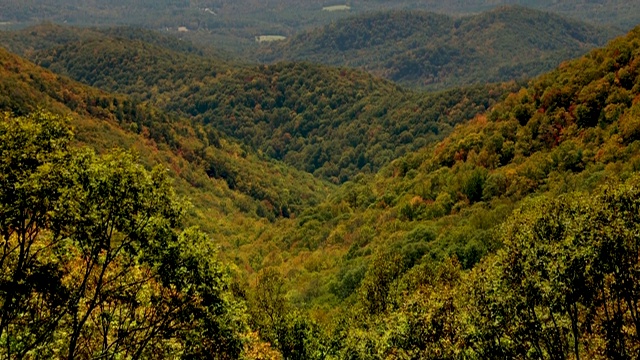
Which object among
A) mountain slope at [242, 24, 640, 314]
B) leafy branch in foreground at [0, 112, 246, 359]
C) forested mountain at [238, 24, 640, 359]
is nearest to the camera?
leafy branch in foreground at [0, 112, 246, 359]

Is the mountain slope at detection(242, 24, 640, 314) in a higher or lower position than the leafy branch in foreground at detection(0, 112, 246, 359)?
lower

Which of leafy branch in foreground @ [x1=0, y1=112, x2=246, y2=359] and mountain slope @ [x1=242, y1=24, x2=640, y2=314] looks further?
mountain slope @ [x1=242, y1=24, x2=640, y2=314]

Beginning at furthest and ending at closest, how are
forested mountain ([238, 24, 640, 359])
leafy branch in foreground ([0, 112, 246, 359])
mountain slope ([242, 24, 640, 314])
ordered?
mountain slope ([242, 24, 640, 314]) < forested mountain ([238, 24, 640, 359]) < leafy branch in foreground ([0, 112, 246, 359])

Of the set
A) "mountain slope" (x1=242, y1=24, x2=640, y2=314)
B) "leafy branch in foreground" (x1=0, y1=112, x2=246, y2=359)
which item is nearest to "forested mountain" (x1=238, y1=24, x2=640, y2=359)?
"mountain slope" (x1=242, y1=24, x2=640, y2=314)

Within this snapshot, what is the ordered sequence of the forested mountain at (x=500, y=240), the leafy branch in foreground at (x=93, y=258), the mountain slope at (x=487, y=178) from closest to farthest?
the leafy branch in foreground at (x=93, y=258) < the forested mountain at (x=500, y=240) < the mountain slope at (x=487, y=178)

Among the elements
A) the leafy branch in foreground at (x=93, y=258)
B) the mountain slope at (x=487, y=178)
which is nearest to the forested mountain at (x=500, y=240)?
the mountain slope at (x=487, y=178)

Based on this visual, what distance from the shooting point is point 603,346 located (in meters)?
27.8

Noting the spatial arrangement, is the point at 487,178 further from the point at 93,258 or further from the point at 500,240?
the point at 93,258

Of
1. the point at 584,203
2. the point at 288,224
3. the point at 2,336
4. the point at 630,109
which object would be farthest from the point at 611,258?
the point at 288,224

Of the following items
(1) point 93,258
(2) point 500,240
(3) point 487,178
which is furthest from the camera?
(3) point 487,178

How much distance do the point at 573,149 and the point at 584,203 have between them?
63.7m

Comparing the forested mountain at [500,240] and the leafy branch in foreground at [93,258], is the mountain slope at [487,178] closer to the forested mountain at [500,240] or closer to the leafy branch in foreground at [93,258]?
the forested mountain at [500,240]

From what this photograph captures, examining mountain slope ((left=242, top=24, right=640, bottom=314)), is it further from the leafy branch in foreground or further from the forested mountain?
the leafy branch in foreground

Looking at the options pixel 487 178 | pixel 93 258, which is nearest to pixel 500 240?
pixel 93 258
